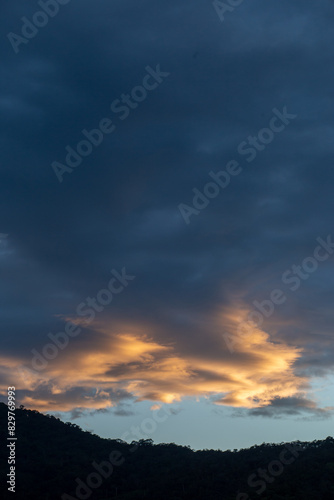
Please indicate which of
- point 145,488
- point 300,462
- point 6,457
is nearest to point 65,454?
point 6,457

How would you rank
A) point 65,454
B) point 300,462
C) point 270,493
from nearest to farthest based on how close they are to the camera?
1. point 270,493
2. point 300,462
3. point 65,454

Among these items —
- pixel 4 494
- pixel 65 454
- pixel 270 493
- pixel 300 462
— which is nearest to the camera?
pixel 270 493

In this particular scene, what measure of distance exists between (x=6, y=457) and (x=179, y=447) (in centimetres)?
3602

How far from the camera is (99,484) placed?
9038 cm

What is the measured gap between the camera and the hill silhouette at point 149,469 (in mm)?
71438

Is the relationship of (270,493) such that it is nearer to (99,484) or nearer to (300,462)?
(300,462)

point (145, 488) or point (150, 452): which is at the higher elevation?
point (150, 452)

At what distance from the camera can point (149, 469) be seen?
9806 centimetres

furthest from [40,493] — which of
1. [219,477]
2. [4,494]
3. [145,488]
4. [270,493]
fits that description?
[270,493]

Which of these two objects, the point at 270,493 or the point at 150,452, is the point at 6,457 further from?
the point at 270,493

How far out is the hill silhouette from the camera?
234ft

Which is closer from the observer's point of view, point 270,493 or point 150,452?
point 270,493

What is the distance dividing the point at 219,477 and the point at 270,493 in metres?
12.5

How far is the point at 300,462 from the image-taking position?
80.2 m
